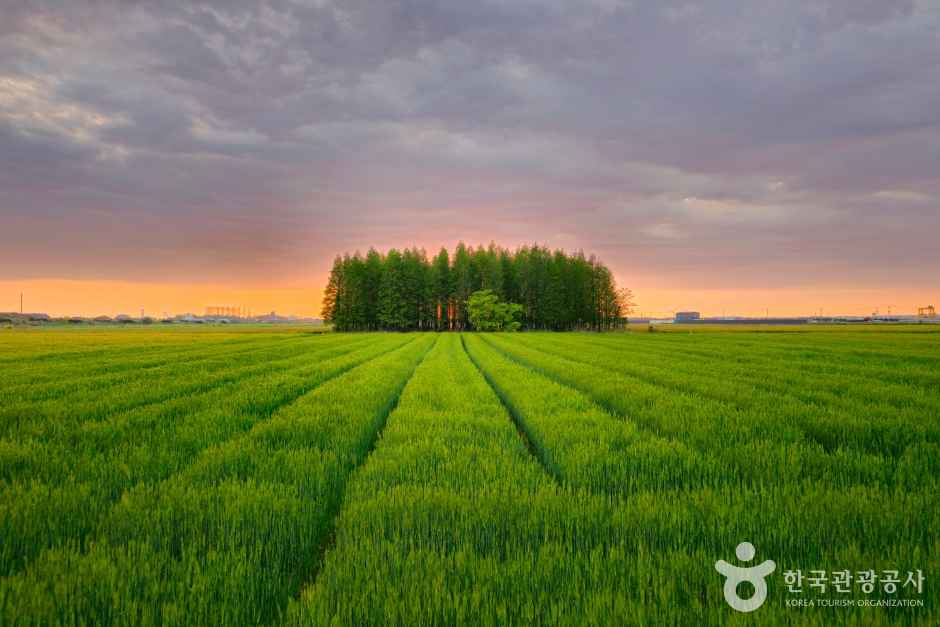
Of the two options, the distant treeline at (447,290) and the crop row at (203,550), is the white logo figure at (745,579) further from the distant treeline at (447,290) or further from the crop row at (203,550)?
the distant treeline at (447,290)

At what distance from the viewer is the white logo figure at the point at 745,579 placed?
8.10 feet

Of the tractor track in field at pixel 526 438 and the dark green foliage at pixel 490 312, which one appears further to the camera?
the dark green foliage at pixel 490 312

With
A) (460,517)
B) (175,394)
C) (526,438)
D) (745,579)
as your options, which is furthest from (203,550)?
(175,394)

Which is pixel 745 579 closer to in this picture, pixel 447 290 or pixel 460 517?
pixel 460 517

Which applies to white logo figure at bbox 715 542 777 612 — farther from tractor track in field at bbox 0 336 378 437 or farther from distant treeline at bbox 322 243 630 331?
distant treeline at bbox 322 243 630 331

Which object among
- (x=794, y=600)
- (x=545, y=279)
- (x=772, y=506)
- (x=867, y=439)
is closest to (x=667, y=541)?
(x=794, y=600)

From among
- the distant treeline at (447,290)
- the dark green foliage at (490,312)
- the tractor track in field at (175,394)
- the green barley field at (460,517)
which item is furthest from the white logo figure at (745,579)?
the distant treeline at (447,290)

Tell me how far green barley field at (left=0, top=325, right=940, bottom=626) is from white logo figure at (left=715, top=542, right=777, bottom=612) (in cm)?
6

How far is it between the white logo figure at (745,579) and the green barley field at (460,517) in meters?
0.06

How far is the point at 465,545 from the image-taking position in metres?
3.10

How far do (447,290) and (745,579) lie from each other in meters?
101

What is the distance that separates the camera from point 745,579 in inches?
107

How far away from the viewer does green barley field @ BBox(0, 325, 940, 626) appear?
95.0 inches

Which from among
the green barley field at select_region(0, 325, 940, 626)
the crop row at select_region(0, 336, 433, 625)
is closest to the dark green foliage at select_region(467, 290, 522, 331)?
the green barley field at select_region(0, 325, 940, 626)
